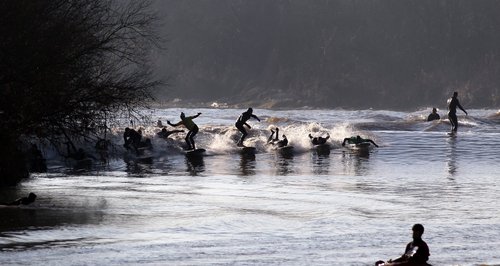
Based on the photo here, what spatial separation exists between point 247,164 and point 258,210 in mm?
12703

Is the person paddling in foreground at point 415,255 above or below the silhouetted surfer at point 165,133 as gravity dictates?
below

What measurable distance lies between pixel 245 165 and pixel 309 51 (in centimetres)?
12223

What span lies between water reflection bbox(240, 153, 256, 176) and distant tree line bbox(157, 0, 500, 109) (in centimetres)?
9534

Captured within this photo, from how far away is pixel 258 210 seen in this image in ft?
71.2

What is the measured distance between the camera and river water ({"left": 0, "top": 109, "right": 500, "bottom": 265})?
16359 millimetres

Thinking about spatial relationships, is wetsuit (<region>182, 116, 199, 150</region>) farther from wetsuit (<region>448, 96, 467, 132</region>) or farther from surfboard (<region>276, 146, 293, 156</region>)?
wetsuit (<region>448, 96, 467, 132</region>)

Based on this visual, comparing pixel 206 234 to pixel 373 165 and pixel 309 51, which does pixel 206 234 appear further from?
pixel 309 51

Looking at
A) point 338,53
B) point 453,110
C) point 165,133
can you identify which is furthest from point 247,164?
point 338,53

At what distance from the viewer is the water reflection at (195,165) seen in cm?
3175

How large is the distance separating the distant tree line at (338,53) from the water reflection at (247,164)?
313 ft

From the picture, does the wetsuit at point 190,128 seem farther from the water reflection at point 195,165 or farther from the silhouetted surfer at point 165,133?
the water reflection at point 195,165

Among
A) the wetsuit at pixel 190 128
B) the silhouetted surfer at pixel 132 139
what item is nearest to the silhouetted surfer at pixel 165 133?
the wetsuit at pixel 190 128

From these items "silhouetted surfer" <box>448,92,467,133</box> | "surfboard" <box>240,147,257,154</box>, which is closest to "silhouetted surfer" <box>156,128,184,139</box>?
"surfboard" <box>240,147,257,154</box>

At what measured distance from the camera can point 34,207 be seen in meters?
22.0
